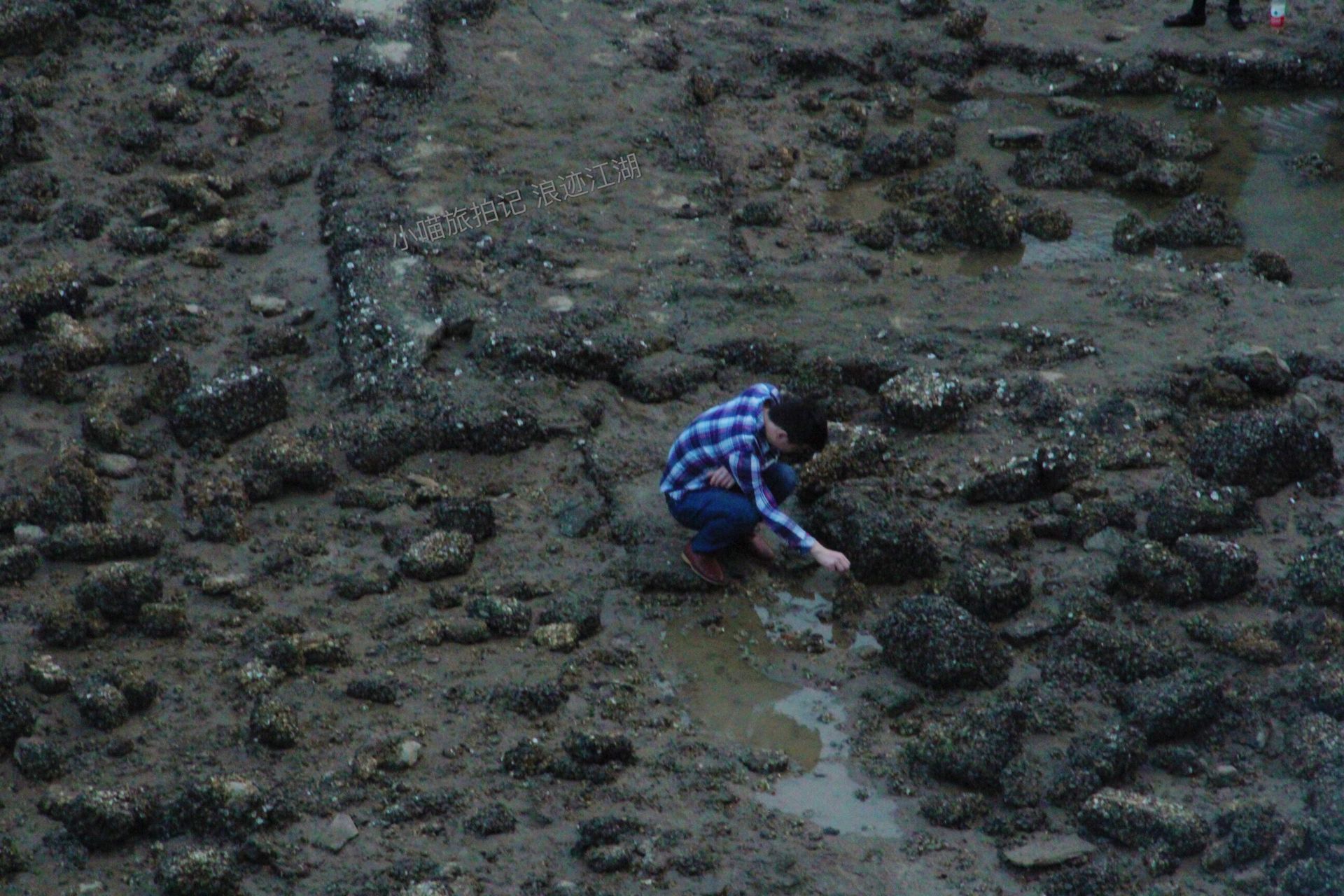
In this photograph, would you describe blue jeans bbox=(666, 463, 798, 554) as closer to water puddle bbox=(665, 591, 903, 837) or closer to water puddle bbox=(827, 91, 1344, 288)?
water puddle bbox=(665, 591, 903, 837)

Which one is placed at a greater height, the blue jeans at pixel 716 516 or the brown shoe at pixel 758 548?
the blue jeans at pixel 716 516

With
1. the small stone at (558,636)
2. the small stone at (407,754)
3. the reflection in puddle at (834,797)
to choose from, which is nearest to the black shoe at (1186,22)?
the reflection in puddle at (834,797)

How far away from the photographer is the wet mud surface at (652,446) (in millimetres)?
4992

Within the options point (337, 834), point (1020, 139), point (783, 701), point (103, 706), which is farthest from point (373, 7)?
point (337, 834)

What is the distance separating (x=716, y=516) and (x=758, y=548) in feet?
1.18

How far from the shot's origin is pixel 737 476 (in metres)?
6.06

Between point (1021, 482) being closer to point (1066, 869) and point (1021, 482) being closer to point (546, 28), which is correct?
point (1066, 869)

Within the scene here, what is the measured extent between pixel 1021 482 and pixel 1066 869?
6.67ft

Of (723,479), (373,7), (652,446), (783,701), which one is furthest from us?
(373,7)

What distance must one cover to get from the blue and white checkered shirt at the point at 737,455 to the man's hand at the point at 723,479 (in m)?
0.02

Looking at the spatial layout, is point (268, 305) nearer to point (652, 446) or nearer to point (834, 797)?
point (652, 446)

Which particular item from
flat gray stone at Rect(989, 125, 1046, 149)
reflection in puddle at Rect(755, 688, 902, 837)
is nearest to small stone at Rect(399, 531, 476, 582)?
reflection in puddle at Rect(755, 688, 902, 837)

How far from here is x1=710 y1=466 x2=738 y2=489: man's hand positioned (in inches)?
242

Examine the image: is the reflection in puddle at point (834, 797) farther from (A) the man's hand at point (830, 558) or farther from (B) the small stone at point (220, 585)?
(B) the small stone at point (220, 585)
